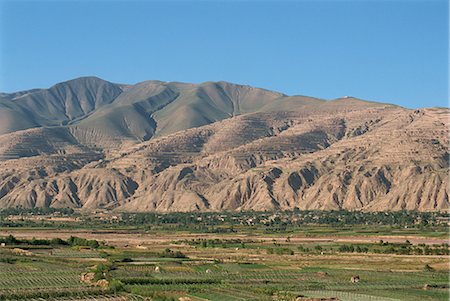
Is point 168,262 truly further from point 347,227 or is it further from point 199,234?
point 347,227

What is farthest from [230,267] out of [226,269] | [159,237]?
[159,237]

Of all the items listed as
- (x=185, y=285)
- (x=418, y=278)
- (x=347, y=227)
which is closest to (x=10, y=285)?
(x=185, y=285)

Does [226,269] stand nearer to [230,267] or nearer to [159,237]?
[230,267]

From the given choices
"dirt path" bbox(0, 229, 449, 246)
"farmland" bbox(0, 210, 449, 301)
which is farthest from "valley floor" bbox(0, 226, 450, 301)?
"dirt path" bbox(0, 229, 449, 246)

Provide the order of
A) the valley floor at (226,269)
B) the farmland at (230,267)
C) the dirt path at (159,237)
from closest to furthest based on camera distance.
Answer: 1. the valley floor at (226,269)
2. the farmland at (230,267)
3. the dirt path at (159,237)

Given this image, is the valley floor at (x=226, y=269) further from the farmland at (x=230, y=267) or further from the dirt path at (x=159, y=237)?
the dirt path at (x=159, y=237)

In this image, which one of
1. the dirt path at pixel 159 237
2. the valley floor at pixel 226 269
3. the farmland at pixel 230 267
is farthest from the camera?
the dirt path at pixel 159 237

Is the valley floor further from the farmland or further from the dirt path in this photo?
the dirt path

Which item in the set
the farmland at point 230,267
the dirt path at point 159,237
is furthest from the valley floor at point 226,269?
the dirt path at point 159,237
